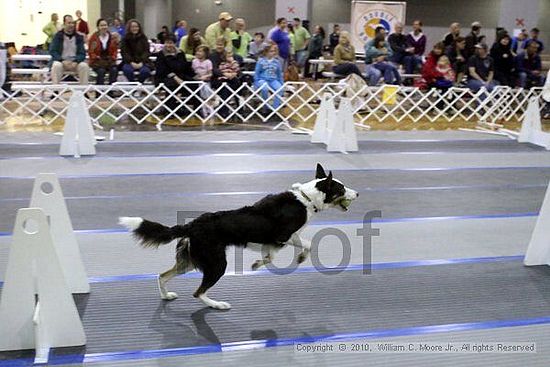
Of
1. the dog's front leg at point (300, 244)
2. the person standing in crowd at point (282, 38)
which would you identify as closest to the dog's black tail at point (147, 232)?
the dog's front leg at point (300, 244)

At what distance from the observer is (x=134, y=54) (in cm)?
1138

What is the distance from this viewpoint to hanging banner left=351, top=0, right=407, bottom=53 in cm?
1516

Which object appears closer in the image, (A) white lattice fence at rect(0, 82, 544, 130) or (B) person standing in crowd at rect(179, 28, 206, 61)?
(A) white lattice fence at rect(0, 82, 544, 130)

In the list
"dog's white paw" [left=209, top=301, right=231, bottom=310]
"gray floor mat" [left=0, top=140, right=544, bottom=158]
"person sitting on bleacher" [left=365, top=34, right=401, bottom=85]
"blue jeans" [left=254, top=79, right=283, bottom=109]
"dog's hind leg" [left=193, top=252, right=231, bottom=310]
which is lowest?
"dog's white paw" [left=209, top=301, right=231, bottom=310]

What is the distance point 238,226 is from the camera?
3076 millimetres

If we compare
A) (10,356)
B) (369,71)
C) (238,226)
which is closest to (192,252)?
(238,226)

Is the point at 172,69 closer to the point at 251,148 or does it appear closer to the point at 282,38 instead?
the point at 251,148

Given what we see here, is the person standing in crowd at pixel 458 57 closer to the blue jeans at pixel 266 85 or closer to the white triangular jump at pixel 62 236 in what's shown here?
the blue jeans at pixel 266 85

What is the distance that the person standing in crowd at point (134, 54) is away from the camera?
11305mm

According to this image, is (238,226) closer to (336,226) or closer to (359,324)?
(359,324)

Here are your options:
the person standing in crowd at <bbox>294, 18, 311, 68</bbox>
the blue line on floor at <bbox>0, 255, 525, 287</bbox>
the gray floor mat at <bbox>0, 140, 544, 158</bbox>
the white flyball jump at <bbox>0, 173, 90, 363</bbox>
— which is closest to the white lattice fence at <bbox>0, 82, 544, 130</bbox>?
the gray floor mat at <bbox>0, 140, 544, 158</bbox>

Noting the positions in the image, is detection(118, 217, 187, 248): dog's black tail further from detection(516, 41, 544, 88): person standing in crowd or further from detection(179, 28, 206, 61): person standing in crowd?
detection(516, 41, 544, 88): person standing in crowd

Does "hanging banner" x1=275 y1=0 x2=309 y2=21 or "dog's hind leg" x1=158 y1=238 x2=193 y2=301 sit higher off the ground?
"hanging banner" x1=275 y1=0 x2=309 y2=21

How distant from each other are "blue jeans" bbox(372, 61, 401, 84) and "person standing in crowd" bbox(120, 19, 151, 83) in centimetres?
462
